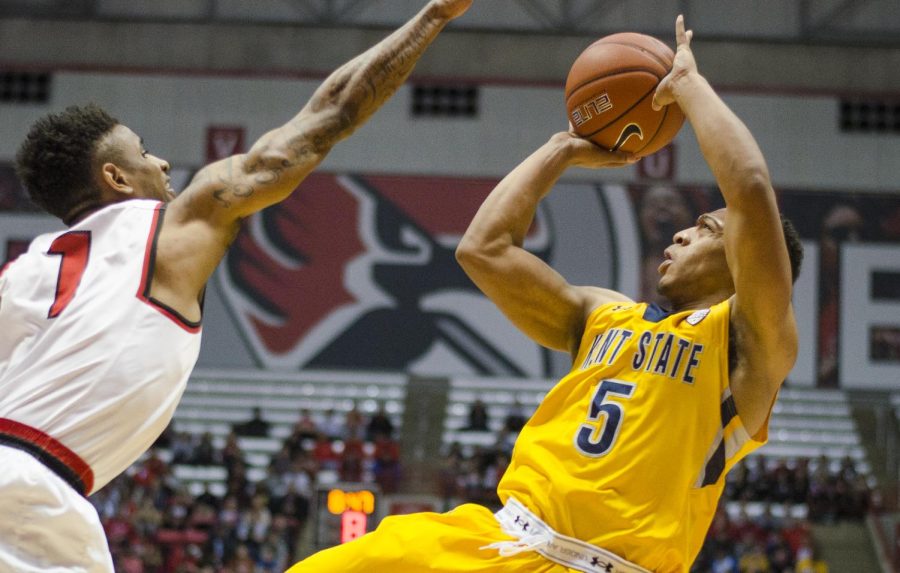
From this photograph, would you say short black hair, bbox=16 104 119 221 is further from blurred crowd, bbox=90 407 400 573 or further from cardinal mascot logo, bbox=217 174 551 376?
cardinal mascot logo, bbox=217 174 551 376

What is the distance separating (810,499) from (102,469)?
1522cm

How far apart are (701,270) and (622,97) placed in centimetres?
78

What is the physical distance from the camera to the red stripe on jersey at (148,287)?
335cm

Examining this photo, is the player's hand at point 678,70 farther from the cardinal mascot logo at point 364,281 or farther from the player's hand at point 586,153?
the cardinal mascot logo at point 364,281

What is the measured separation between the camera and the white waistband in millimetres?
3639

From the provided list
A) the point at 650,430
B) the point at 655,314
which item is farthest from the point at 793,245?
the point at 650,430

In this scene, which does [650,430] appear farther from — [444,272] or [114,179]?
[444,272]

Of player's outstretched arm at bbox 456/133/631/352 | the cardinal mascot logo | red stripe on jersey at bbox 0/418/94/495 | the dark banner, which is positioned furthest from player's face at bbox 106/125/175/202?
the cardinal mascot logo

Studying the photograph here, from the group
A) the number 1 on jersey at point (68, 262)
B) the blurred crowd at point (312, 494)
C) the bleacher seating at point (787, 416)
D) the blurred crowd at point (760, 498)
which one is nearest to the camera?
the number 1 on jersey at point (68, 262)

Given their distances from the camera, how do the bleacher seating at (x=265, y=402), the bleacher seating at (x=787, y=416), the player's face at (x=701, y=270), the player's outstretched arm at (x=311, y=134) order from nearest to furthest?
the player's outstretched arm at (x=311, y=134) → the player's face at (x=701, y=270) → the bleacher seating at (x=265, y=402) → the bleacher seating at (x=787, y=416)

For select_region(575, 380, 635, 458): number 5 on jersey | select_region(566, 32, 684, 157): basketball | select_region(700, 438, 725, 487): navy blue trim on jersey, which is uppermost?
select_region(566, 32, 684, 157): basketball

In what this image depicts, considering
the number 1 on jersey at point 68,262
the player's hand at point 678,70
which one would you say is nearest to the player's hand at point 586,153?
the player's hand at point 678,70

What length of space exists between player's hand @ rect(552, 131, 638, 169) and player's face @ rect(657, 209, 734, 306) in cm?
47

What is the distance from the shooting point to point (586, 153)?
449 centimetres
